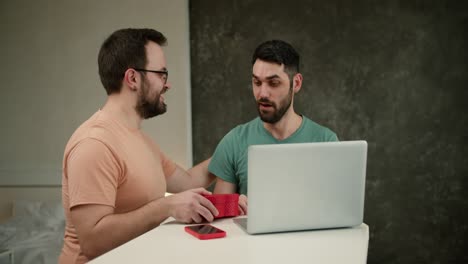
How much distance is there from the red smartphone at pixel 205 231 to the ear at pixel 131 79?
671 millimetres

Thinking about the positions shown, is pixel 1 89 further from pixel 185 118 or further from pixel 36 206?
pixel 185 118

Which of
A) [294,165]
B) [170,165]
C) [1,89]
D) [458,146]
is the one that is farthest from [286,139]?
[1,89]

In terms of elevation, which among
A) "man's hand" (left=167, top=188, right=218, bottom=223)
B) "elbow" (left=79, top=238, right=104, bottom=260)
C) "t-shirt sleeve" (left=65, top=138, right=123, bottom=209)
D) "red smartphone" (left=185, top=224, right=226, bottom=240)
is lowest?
"elbow" (left=79, top=238, right=104, bottom=260)

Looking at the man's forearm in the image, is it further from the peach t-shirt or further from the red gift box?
the red gift box

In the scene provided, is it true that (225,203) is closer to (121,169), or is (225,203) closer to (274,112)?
(121,169)

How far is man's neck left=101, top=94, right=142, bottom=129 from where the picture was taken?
1999 millimetres

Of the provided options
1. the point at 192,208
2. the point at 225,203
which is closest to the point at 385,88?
the point at 225,203

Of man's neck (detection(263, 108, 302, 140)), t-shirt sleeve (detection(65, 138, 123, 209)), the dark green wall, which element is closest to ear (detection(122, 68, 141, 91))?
t-shirt sleeve (detection(65, 138, 123, 209))

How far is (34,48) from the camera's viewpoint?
13.1ft

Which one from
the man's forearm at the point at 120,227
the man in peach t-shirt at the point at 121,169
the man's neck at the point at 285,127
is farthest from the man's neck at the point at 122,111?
the man's neck at the point at 285,127

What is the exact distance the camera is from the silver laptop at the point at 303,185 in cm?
157

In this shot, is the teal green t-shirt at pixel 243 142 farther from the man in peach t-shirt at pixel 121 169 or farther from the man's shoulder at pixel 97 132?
the man's shoulder at pixel 97 132

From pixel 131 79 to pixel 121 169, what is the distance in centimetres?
39

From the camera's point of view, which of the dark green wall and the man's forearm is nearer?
the man's forearm
